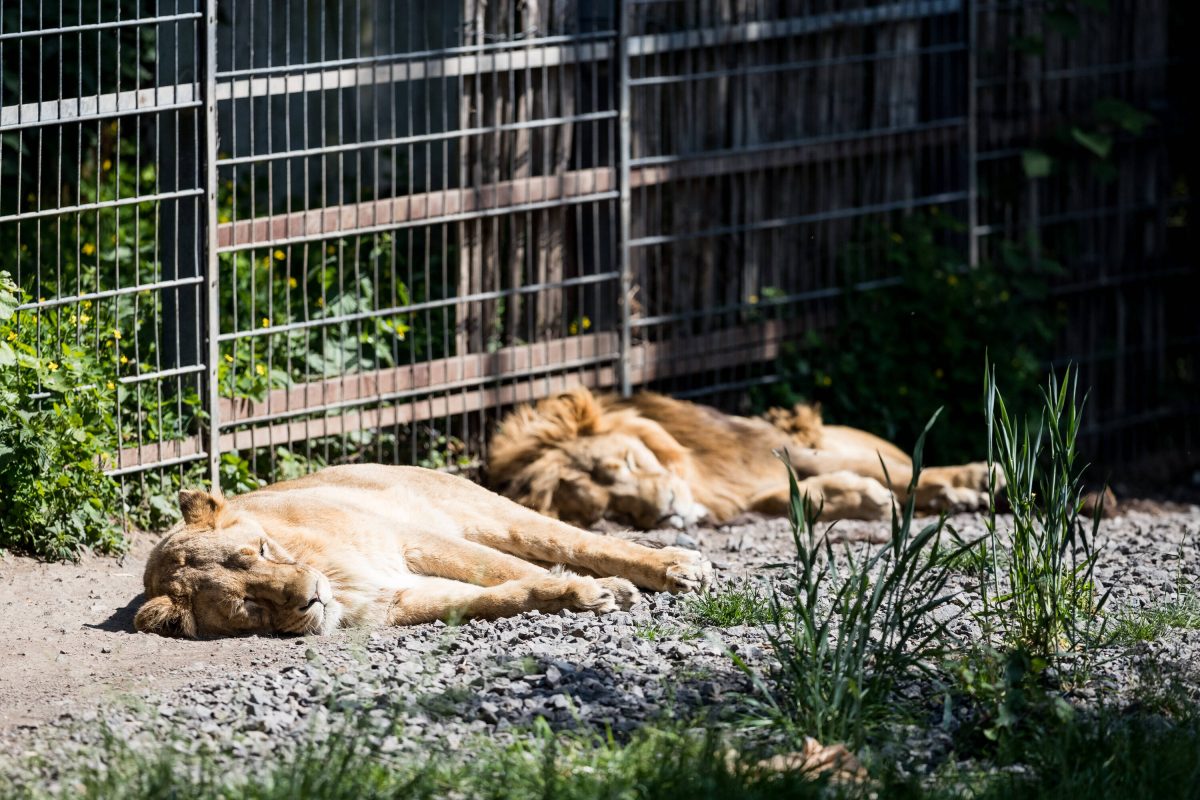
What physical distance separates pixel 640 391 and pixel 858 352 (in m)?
1.41

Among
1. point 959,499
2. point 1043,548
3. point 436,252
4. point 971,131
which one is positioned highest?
point 971,131

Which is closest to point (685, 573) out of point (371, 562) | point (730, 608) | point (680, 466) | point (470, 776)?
point (730, 608)

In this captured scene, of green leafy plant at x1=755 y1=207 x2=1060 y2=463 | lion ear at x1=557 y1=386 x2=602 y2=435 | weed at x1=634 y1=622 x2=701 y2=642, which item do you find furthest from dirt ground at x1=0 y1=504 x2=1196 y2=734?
green leafy plant at x1=755 y1=207 x2=1060 y2=463

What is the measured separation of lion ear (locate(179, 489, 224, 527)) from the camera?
17.9 feet

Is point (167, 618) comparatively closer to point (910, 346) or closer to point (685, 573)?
point (685, 573)

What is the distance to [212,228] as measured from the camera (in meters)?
6.80

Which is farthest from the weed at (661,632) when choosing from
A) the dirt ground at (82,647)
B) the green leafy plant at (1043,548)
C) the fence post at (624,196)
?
the fence post at (624,196)

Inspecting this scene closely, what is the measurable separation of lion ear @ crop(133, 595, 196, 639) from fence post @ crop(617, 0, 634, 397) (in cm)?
341

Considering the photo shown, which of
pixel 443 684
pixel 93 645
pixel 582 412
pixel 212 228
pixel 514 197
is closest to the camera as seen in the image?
pixel 443 684

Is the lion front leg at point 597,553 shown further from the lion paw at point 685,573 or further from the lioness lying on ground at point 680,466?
the lioness lying on ground at point 680,466

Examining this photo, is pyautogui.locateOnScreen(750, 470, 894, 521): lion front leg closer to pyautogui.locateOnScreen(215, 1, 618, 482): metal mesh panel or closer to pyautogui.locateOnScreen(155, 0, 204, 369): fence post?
pyautogui.locateOnScreen(215, 1, 618, 482): metal mesh panel

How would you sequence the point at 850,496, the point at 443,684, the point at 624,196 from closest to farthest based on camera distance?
the point at 443,684 → the point at 850,496 → the point at 624,196

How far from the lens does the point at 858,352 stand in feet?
29.9

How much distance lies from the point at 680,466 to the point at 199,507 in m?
2.95
